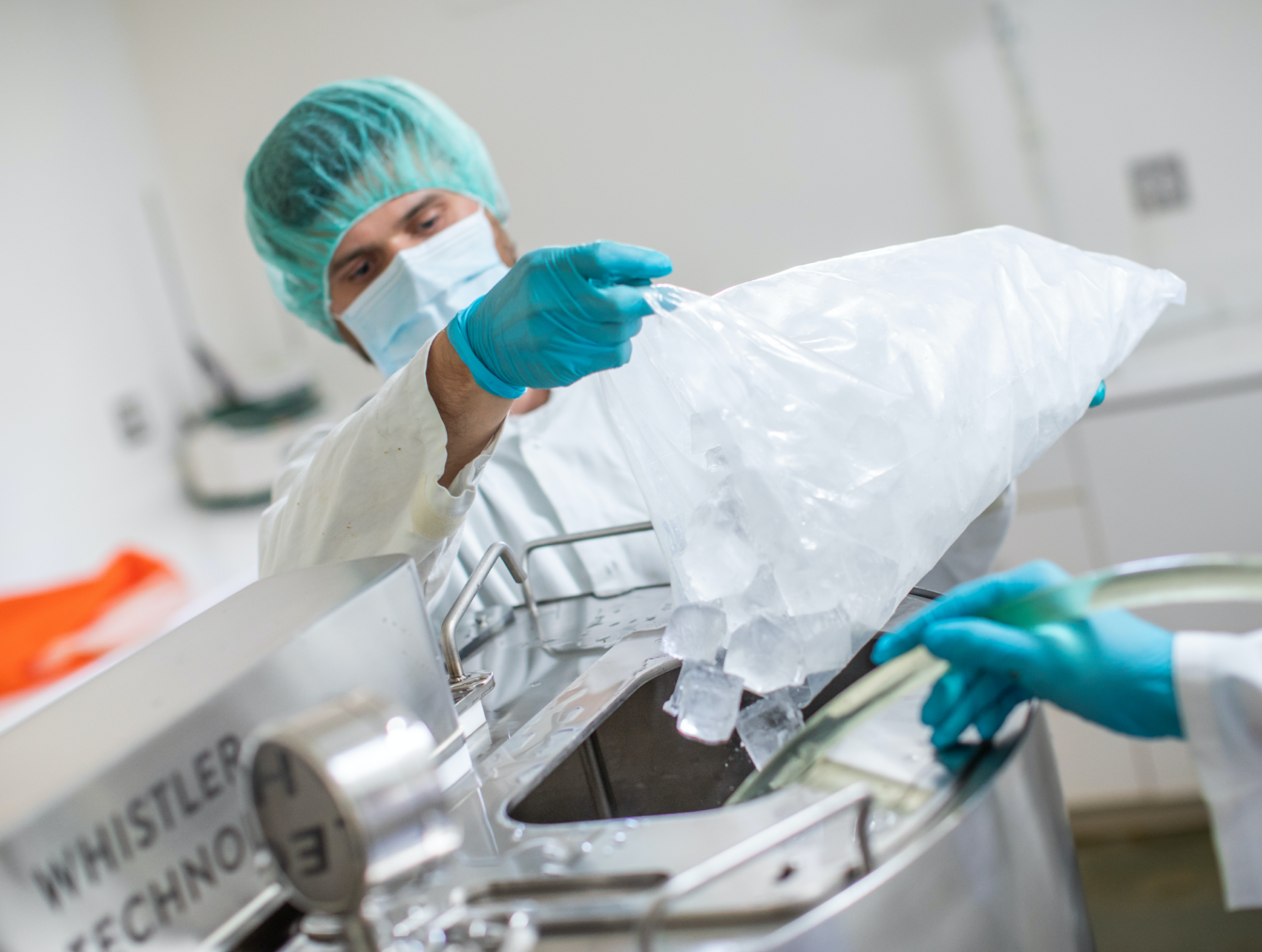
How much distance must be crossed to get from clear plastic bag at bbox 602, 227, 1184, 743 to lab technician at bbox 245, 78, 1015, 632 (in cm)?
20

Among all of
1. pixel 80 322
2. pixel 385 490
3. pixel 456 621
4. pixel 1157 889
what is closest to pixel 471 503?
pixel 385 490

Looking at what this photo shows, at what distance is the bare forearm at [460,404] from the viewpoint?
0.94 m

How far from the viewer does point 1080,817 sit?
6.56 ft

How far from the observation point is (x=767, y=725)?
2.44ft

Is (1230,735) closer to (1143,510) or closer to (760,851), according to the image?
(760,851)

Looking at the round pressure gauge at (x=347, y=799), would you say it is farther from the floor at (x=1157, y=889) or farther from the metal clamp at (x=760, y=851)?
the floor at (x=1157, y=889)

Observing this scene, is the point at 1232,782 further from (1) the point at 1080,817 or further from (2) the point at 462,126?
(1) the point at 1080,817

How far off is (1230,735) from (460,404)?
668 mm

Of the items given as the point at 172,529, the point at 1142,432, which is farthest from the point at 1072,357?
the point at 172,529

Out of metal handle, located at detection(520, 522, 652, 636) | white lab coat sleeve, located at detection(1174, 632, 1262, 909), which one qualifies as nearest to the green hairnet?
metal handle, located at detection(520, 522, 652, 636)

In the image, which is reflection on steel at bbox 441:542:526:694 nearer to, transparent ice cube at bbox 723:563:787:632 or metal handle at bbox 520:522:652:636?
metal handle at bbox 520:522:652:636

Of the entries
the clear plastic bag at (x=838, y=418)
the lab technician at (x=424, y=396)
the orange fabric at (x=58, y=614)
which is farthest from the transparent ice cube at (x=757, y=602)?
the orange fabric at (x=58, y=614)

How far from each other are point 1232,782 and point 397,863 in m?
0.46

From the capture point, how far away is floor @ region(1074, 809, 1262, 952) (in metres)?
1.66
